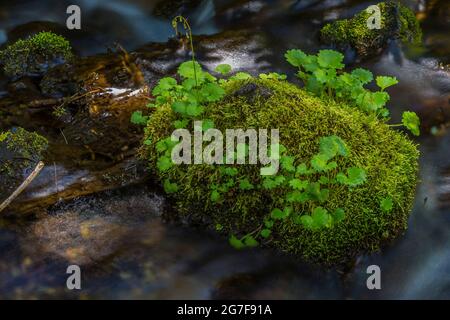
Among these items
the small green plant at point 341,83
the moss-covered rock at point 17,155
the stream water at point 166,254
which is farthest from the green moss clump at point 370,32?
the moss-covered rock at point 17,155

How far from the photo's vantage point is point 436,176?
414 cm

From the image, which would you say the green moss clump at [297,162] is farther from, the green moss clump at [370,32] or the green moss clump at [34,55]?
the green moss clump at [34,55]

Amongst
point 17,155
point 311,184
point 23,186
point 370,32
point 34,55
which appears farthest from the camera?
point 370,32

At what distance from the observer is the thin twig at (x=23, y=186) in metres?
3.76

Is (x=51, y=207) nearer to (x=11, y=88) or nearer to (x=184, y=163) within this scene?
(x=184, y=163)

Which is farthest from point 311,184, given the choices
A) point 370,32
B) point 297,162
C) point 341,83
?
point 370,32

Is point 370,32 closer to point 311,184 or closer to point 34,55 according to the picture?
point 311,184

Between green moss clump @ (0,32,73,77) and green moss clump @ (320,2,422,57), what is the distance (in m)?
2.49

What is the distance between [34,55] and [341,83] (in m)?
2.82

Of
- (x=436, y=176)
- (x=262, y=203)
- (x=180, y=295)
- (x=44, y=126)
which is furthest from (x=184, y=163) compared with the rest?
(x=436, y=176)

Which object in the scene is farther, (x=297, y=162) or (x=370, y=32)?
(x=370, y=32)

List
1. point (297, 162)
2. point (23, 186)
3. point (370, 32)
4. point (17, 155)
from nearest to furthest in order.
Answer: point (297, 162) → point (23, 186) → point (17, 155) → point (370, 32)

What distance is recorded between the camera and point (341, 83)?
4051mm

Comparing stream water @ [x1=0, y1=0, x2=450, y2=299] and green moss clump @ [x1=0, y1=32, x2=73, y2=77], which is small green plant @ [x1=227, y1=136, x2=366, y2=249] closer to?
stream water @ [x1=0, y1=0, x2=450, y2=299]
